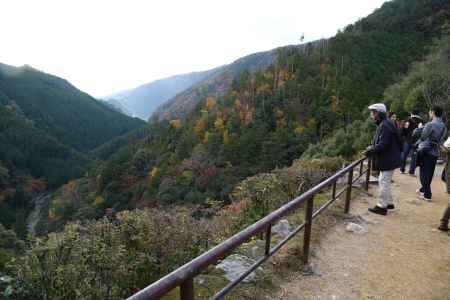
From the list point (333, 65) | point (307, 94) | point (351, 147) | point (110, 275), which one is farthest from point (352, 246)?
point (333, 65)

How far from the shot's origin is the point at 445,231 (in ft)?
14.7

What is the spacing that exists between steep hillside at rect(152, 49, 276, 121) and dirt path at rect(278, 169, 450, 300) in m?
93.8

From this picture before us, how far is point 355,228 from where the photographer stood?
14.5ft

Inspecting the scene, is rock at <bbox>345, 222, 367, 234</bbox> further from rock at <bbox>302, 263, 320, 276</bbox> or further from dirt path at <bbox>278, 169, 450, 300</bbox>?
rock at <bbox>302, 263, 320, 276</bbox>

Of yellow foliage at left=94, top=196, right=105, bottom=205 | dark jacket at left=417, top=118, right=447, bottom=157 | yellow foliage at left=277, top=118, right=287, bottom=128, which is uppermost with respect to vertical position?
dark jacket at left=417, top=118, right=447, bottom=157

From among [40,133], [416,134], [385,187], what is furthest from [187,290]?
[40,133]

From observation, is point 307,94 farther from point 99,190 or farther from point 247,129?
point 99,190

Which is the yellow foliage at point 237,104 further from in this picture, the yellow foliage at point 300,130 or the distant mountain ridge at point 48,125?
the distant mountain ridge at point 48,125

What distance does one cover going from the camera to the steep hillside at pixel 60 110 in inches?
4427

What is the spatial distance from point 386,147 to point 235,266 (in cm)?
283

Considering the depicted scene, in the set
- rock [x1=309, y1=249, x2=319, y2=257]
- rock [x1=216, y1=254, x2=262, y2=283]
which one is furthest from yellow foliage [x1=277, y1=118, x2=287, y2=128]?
rock [x1=216, y1=254, x2=262, y2=283]

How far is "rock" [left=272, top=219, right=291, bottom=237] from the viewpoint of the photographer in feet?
14.0

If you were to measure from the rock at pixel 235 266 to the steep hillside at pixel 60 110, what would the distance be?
119m

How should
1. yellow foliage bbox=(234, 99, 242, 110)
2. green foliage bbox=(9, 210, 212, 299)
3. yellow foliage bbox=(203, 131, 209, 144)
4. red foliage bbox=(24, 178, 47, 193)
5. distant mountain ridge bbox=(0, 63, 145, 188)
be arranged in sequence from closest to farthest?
green foliage bbox=(9, 210, 212, 299) → yellow foliage bbox=(203, 131, 209, 144) → yellow foliage bbox=(234, 99, 242, 110) → red foliage bbox=(24, 178, 47, 193) → distant mountain ridge bbox=(0, 63, 145, 188)
